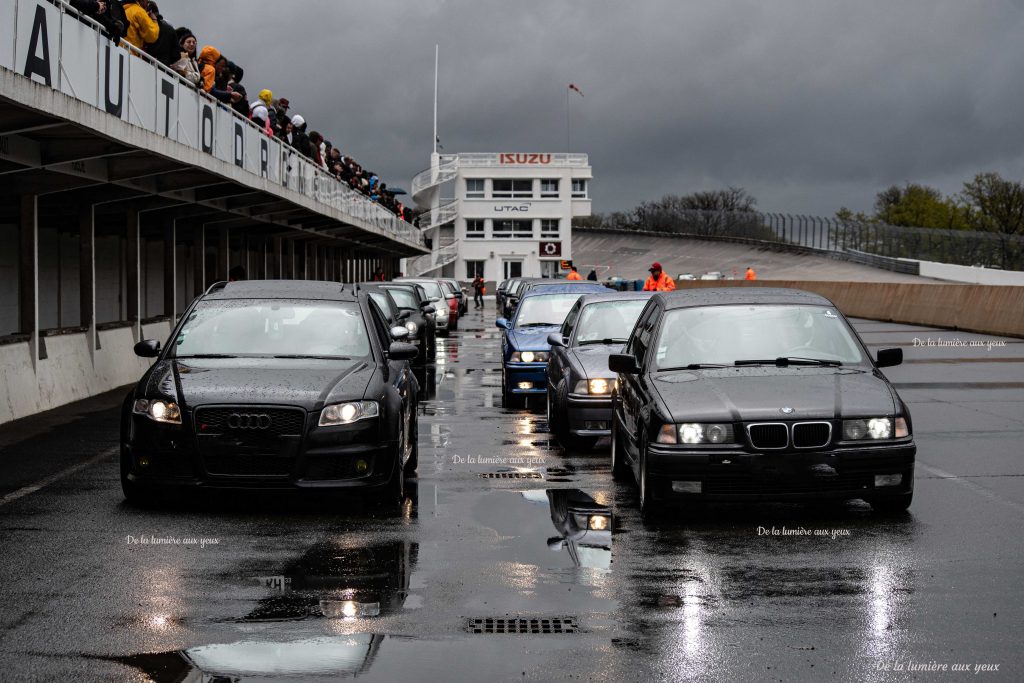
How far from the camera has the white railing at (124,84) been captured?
14758 millimetres

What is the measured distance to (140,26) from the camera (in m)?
20.0

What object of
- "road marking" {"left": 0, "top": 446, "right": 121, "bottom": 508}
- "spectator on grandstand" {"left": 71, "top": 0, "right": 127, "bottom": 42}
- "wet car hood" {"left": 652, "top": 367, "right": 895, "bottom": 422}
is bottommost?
"road marking" {"left": 0, "top": 446, "right": 121, "bottom": 508}

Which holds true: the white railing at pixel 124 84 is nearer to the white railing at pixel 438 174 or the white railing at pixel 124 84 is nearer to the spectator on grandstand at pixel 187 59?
the spectator on grandstand at pixel 187 59

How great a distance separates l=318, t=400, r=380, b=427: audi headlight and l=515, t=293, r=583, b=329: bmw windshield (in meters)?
9.68

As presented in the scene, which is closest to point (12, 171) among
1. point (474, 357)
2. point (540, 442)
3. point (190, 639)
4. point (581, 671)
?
point (540, 442)

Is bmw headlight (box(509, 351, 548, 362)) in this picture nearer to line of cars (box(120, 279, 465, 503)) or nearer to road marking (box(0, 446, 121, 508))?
road marking (box(0, 446, 121, 508))

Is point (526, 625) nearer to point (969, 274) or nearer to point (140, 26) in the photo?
point (140, 26)

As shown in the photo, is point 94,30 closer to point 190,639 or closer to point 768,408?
point 768,408

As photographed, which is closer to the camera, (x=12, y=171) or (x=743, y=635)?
(x=743, y=635)

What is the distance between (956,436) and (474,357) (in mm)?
17463

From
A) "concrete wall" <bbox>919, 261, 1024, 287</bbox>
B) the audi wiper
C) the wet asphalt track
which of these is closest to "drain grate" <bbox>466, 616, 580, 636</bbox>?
the wet asphalt track

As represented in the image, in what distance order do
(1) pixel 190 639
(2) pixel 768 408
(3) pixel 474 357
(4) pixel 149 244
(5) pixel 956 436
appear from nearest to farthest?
(1) pixel 190 639 → (2) pixel 768 408 → (5) pixel 956 436 → (3) pixel 474 357 → (4) pixel 149 244

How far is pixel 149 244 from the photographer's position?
134 feet

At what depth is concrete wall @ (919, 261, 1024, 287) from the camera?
276 ft
